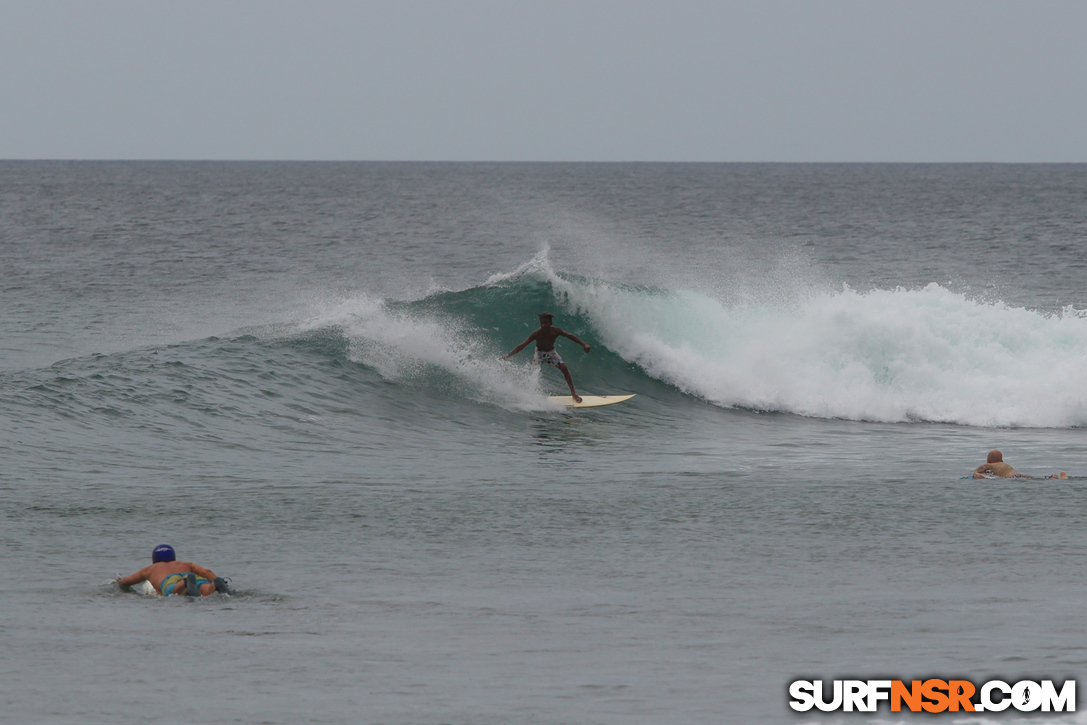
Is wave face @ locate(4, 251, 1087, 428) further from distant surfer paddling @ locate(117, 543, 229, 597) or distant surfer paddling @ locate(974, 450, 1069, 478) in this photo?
distant surfer paddling @ locate(117, 543, 229, 597)

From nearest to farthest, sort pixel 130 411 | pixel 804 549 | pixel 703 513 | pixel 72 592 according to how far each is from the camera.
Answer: pixel 72 592 < pixel 804 549 < pixel 703 513 < pixel 130 411

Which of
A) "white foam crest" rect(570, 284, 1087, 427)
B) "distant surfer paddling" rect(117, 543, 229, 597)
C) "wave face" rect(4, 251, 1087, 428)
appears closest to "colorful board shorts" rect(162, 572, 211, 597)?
"distant surfer paddling" rect(117, 543, 229, 597)

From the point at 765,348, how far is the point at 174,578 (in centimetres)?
1566

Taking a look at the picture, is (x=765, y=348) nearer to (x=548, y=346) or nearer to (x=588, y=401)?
(x=588, y=401)

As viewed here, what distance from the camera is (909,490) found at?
13.6 meters

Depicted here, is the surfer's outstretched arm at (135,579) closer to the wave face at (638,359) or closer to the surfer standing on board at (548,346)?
the wave face at (638,359)

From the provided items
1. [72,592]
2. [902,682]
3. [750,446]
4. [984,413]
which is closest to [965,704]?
[902,682]

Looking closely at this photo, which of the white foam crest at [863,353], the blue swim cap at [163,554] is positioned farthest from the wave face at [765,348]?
the blue swim cap at [163,554]

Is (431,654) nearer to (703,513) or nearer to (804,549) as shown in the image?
(804,549)

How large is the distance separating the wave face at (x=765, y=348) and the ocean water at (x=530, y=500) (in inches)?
3.2

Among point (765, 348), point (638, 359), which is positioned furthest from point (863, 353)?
point (638, 359)

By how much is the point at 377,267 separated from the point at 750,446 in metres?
30.2

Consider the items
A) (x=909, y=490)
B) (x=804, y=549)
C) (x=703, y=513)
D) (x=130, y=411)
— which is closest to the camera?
(x=804, y=549)

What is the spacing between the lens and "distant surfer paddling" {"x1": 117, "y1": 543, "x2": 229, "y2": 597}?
9.33 metres
